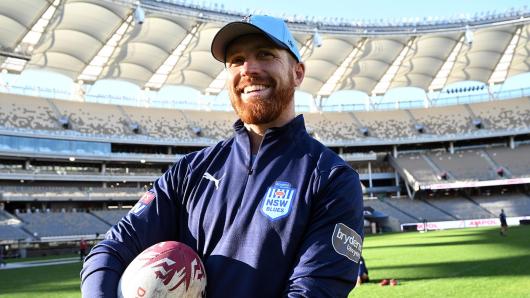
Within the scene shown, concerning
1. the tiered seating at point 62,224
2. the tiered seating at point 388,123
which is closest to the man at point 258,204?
the tiered seating at point 62,224

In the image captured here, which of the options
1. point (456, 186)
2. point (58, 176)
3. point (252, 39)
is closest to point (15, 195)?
point (58, 176)

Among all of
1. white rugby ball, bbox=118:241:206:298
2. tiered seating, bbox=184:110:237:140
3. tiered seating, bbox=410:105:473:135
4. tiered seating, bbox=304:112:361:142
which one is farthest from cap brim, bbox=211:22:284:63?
tiered seating, bbox=410:105:473:135

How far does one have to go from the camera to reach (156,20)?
39750 mm

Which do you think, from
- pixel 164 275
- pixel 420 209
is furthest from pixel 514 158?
pixel 164 275

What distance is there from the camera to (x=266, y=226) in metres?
2.10

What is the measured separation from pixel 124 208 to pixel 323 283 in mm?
50494

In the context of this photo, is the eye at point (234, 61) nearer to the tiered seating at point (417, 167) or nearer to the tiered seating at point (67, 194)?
the tiered seating at point (67, 194)

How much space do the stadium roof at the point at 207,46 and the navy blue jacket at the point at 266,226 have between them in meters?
35.8

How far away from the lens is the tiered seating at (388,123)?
62.7m

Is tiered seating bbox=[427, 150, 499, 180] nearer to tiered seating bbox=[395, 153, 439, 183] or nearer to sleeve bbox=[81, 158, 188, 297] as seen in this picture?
tiered seating bbox=[395, 153, 439, 183]

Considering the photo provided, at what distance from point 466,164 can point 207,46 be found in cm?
3276

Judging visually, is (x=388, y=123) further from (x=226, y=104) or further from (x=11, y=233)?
(x=11, y=233)

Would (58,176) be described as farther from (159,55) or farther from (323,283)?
(323,283)

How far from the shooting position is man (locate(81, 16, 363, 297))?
2.06 meters
